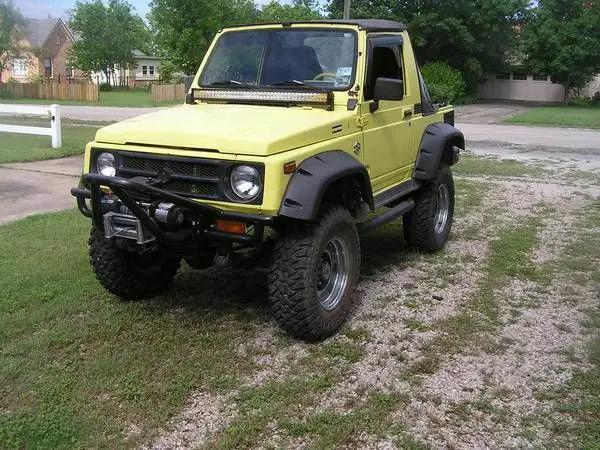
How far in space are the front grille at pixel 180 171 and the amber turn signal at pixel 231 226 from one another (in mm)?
175

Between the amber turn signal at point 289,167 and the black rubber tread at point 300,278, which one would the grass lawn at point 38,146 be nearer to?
the black rubber tread at point 300,278

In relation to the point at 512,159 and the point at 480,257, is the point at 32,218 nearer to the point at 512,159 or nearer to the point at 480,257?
the point at 480,257

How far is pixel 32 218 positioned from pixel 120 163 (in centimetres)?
367

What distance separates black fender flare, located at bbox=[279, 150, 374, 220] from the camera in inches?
153

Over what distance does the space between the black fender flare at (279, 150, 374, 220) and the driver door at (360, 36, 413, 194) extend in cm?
64

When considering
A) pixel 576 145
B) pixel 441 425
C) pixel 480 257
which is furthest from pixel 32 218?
pixel 576 145

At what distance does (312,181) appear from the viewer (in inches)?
158

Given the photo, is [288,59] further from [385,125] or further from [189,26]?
[189,26]

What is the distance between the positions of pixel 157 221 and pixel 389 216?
221 cm

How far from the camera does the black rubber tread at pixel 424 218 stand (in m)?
6.28

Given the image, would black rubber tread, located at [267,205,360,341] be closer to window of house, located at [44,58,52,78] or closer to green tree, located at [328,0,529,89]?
green tree, located at [328,0,529,89]

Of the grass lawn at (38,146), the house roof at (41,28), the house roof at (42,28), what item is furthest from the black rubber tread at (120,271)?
the house roof at (42,28)

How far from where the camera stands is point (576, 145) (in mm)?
16656

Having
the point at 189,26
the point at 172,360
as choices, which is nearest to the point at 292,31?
the point at 172,360
